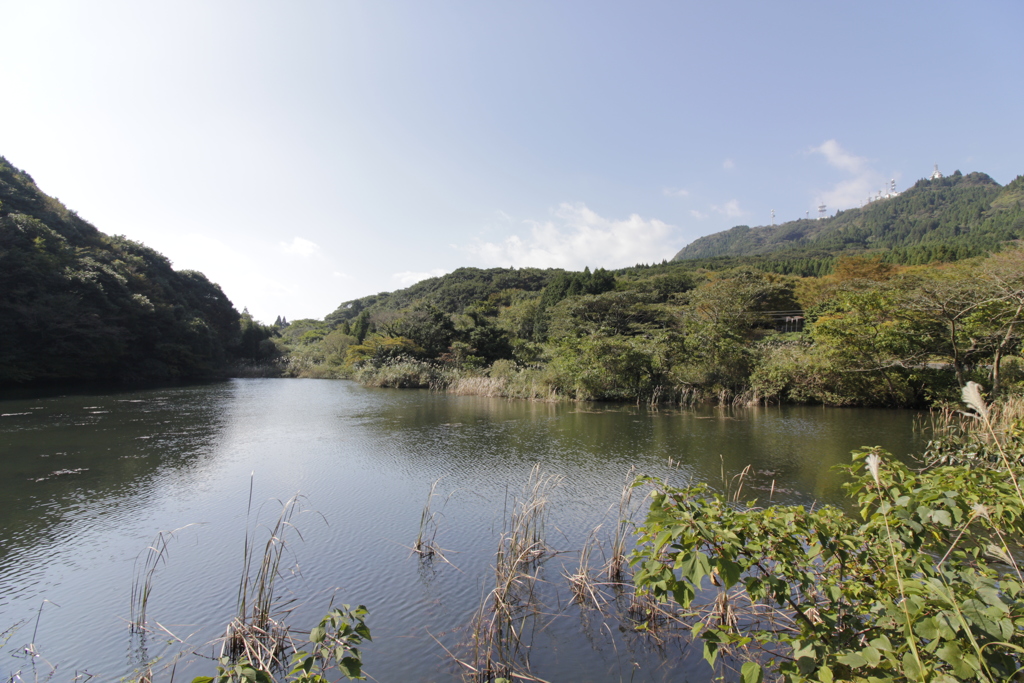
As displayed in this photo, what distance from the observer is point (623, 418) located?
14.4 meters

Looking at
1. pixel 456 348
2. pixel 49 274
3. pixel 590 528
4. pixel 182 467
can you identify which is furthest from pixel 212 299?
pixel 590 528

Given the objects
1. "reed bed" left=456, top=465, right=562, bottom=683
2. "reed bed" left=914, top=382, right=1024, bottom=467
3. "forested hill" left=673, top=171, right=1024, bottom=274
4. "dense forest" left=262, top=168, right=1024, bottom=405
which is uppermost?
"forested hill" left=673, top=171, right=1024, bottom=274

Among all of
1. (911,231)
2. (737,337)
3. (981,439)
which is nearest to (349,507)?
(981,439)

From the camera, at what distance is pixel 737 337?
17969mm

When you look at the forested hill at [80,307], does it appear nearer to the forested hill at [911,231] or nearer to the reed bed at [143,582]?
the reed bed at [143,582]

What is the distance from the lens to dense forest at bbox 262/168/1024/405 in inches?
541

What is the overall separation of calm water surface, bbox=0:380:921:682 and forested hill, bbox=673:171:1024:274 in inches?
1148

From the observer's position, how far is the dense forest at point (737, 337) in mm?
13734

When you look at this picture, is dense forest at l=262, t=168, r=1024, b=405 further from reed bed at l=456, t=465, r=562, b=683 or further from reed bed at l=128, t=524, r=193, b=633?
reed bed at l=128, t=524, r=193, b=633

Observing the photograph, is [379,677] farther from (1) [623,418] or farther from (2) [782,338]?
(2) [782,338]

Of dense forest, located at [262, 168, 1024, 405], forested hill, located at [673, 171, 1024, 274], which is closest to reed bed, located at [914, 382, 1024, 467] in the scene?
dense forest, located at [262, 168, 1024, 405]

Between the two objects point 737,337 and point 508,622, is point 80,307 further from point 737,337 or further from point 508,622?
point 737,337

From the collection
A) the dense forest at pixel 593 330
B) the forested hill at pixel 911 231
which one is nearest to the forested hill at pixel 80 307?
the dense forest at pixel 593 330

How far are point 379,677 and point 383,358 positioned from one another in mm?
27062
